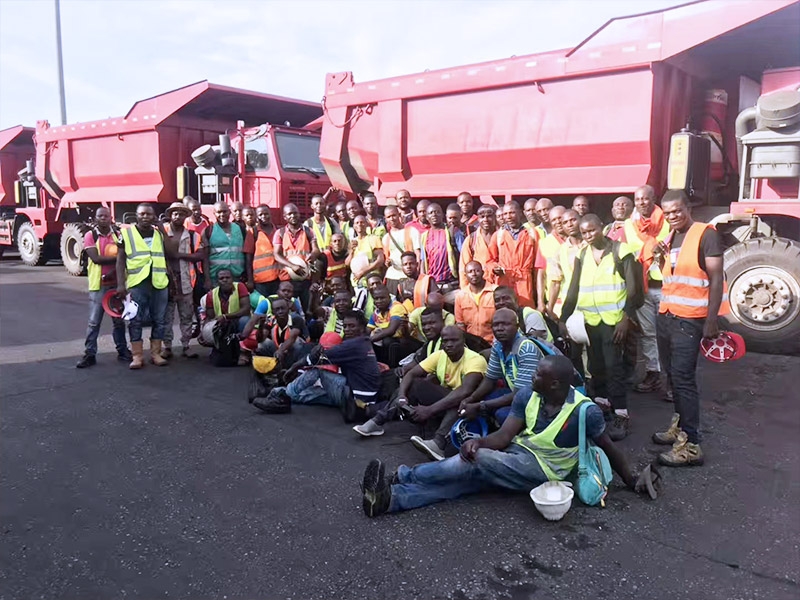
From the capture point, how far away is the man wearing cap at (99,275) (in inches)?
228

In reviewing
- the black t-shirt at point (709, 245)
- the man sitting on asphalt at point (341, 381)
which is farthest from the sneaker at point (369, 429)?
the black t-shirt at point (709, 245)

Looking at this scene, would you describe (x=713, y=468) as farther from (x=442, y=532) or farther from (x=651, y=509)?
(x=442, y=532)

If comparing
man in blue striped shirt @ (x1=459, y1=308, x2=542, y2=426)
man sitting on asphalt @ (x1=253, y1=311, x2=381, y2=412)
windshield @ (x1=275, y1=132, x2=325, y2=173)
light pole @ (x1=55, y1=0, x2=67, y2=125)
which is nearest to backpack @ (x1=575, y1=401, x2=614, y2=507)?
man in blue striped shirt @ (x1=459, y1=308, x2=542, y2=426)

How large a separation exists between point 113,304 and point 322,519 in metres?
3.79

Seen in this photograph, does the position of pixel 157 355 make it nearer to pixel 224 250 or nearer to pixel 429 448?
pixel 224 250

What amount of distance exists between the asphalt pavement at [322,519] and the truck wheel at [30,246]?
35.0 ft

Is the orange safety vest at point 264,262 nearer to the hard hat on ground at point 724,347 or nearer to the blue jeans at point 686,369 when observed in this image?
the blue jeans at point 686,369

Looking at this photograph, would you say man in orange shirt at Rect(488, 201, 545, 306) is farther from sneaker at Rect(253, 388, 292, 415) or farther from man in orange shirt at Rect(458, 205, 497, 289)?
sneaker at Rect(253, 388, 292, 415)

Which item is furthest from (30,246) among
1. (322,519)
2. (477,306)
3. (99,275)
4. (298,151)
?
(322,519)

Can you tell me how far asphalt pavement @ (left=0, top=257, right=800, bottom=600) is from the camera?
2.50 metres

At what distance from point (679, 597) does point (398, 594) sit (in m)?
1.03

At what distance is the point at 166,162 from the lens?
34.2 feet

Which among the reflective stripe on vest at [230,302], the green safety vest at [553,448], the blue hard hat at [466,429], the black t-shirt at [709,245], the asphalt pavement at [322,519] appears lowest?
the asphalt pavement at [322,519]

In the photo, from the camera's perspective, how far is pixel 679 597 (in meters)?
2.38
